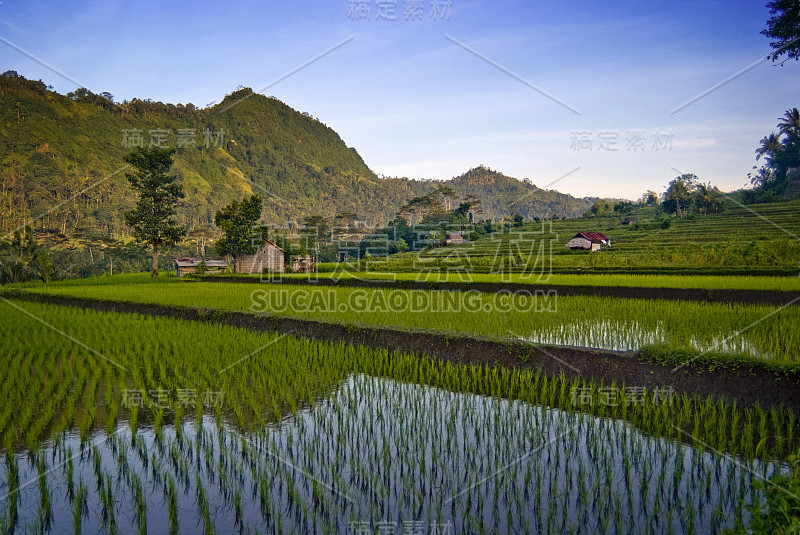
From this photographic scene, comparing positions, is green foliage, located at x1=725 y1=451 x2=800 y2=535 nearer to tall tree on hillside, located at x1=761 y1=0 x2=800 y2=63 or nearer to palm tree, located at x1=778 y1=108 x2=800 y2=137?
tall tree on hillside, located at x1=761 y1=0 x2=800 y2=63

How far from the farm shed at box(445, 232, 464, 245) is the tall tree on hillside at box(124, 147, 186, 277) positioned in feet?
94.4

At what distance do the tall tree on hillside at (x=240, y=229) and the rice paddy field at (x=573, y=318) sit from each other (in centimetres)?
2061

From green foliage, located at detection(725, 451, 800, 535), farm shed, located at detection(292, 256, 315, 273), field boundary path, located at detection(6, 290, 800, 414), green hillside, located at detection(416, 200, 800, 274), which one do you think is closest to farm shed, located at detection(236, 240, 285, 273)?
farm shed, located at detection(292, 256, 315, 273)

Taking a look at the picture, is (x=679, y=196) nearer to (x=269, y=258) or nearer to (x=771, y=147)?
(x=771, y=147)

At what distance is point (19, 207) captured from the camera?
59.8 metres

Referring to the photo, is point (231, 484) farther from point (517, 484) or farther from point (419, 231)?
point (419, 231)

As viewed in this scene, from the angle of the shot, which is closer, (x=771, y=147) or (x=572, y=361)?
(x=572, y=361)

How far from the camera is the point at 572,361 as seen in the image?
5.69 meters

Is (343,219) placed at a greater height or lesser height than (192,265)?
greater

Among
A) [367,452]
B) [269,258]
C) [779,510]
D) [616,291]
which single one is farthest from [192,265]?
[779,510]

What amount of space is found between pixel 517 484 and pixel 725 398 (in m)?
2.91

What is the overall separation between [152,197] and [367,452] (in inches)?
1207

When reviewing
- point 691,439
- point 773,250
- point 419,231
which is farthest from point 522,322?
point 419,231

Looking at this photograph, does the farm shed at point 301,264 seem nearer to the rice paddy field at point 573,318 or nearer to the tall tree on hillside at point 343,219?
the rice paddy field at point 573,318
